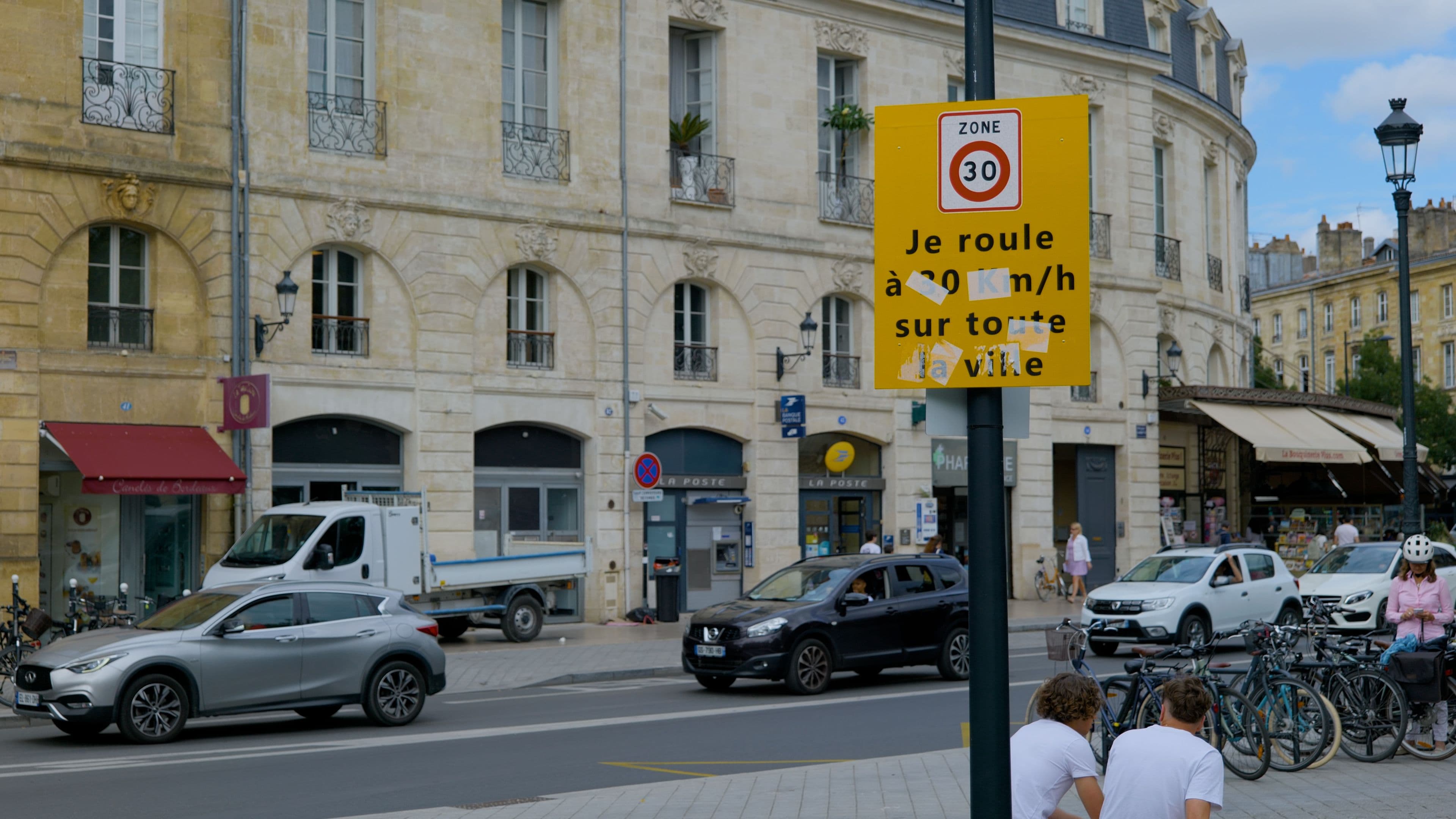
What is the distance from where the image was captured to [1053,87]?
1414 inches

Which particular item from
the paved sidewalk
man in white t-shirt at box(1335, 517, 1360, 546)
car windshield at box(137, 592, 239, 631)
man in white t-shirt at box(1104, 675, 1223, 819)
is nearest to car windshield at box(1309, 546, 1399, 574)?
man in white t-shirt at box(1335, 517, 1360, 546)

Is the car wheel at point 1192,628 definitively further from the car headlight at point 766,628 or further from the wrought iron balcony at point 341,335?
the wrought iron balcony at point 341,335

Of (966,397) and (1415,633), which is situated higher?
(966,397)

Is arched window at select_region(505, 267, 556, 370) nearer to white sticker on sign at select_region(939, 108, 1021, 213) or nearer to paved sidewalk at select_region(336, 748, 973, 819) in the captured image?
paved sidewalk at select_region(336, 748, 973, 819)

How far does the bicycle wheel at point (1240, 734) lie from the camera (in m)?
11.4

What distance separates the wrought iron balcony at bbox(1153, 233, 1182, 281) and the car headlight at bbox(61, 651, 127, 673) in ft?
99.9

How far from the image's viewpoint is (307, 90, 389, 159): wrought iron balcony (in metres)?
25.3

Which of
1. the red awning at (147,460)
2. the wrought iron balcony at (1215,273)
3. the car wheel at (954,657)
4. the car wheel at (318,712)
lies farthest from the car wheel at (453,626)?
the wrought iron balcony at (1215,273)

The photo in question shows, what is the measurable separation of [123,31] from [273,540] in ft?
26.1

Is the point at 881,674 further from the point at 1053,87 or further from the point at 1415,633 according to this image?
the point at 1053,87

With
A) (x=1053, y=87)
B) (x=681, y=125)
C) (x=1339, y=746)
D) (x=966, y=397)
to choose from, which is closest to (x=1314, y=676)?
(x=1339, y=746)

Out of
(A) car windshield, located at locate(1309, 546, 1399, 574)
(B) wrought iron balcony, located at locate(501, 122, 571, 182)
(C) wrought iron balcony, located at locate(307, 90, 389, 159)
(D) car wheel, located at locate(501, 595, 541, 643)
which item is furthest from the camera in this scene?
(B) wrought iron balcony, located at locate(501, 122, 571, 182)

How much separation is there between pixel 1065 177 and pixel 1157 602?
17161mm

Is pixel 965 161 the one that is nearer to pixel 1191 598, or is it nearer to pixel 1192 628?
pixel 1191 598
